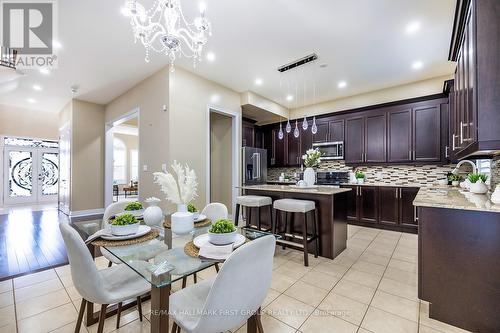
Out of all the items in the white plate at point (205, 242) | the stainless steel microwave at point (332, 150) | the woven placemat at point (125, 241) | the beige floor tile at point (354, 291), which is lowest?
the beige floor tile at point (354, 291)

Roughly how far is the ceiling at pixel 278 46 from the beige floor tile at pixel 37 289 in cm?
291

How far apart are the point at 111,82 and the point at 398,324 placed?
5.52 metres

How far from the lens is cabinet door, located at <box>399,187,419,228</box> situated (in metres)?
3.89

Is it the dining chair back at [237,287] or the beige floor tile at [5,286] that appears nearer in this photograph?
the dining chair back at [237,287]

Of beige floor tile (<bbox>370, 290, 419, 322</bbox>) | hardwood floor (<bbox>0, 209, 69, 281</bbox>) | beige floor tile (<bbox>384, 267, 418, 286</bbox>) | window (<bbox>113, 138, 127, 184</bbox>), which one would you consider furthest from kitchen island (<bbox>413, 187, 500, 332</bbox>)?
window (<bbox>113, 138, 127, 184</bbox>)

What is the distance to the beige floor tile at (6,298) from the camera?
6.11 ft

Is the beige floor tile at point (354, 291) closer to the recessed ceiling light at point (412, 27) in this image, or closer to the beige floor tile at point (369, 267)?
the beige floor tile at point (369, 267)

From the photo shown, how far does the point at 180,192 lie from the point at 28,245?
3.44 m

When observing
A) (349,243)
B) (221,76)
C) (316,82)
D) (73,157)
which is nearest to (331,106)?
(316,82)

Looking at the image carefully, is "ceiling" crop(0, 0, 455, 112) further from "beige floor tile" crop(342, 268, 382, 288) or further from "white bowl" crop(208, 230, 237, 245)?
"beige floor tile" crop(342, 268, 382, 288)

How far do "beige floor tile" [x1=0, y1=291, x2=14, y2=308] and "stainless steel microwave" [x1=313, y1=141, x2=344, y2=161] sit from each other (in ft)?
17.1

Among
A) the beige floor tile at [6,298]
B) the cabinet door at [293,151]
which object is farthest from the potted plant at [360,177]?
the beige floor tile at [6,298]

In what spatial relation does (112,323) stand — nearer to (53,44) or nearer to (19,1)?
(19,1)

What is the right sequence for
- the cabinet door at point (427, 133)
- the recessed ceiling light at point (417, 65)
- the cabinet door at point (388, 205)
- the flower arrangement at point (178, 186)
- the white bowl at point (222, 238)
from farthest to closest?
the cabinet door at point (388, 205) → the cabinet door at point (427, 133) → the recessed ceiling light at point (417, 65) → the flower arrangement at point (178, 186) → the white bowl at point (222, 238)
